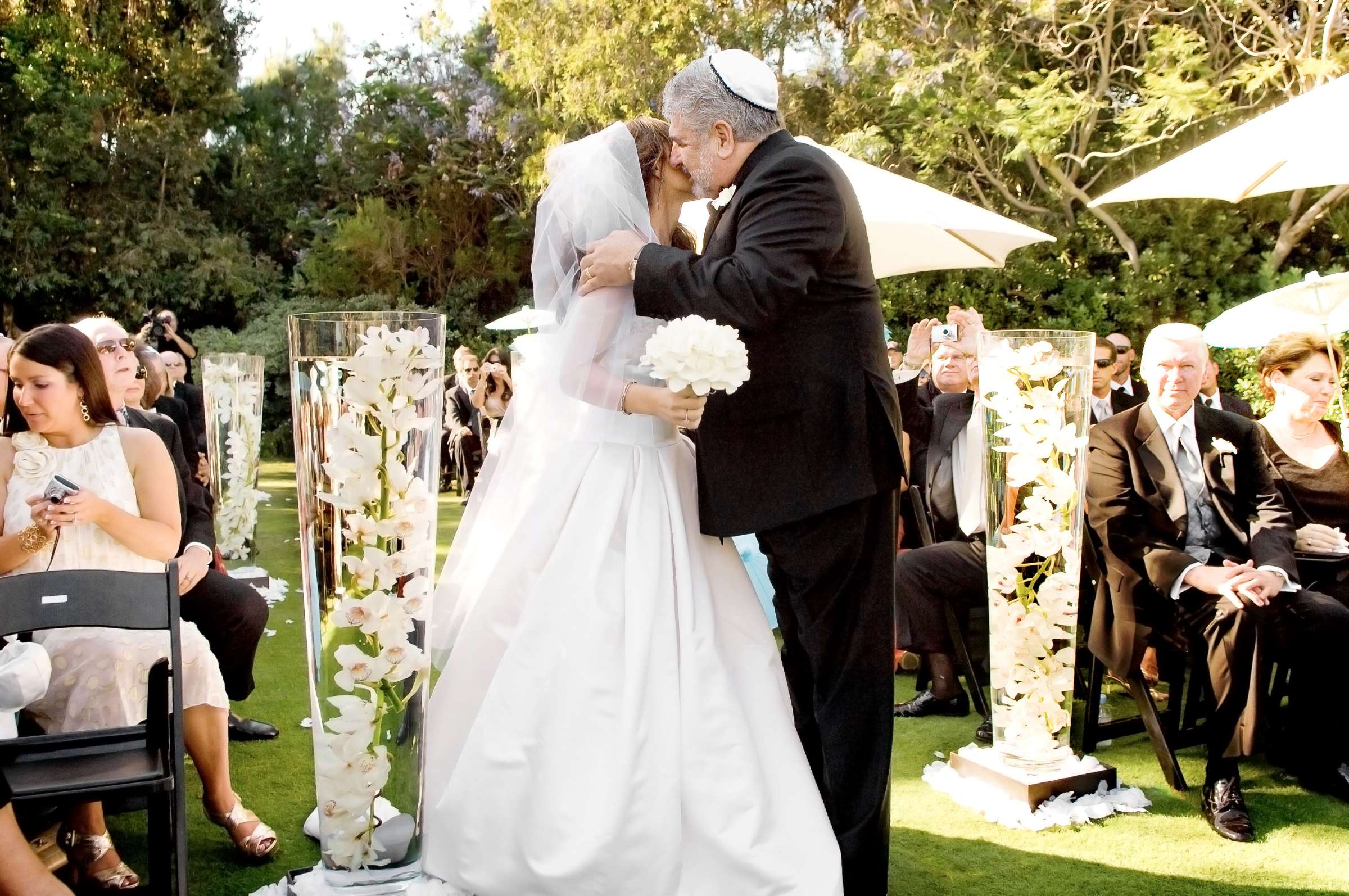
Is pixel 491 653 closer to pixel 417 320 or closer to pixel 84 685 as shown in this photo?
pixel 417 320

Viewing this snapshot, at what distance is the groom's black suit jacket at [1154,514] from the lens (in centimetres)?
413

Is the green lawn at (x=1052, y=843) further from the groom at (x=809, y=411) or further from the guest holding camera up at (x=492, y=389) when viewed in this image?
the guest holding camera up at (x=492, y=389)

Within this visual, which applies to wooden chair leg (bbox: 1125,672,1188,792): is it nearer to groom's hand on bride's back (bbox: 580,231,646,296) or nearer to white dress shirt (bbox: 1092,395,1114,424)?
groom's hand on bride's back (bbox: 580,231,646,296)

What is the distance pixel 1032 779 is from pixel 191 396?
6845 millimetres

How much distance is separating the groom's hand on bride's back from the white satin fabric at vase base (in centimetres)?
47

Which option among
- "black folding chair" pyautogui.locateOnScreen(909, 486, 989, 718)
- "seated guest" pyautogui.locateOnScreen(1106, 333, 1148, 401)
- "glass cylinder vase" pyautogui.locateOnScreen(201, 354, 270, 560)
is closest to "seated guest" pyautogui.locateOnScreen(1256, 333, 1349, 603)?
"black folding chair" pyautogui.locateOnScreen(909, 486, 989, 718)

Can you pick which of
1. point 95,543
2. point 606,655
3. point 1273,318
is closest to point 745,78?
point 606,655

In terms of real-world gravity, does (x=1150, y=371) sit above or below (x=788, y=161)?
below

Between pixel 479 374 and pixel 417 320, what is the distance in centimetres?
1049

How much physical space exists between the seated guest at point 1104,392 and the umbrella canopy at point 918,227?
832mm

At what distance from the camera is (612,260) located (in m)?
2.83

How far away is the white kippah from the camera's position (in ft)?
9.23

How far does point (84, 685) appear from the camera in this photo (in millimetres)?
3252

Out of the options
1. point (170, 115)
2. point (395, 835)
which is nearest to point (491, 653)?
point (395, 835)
